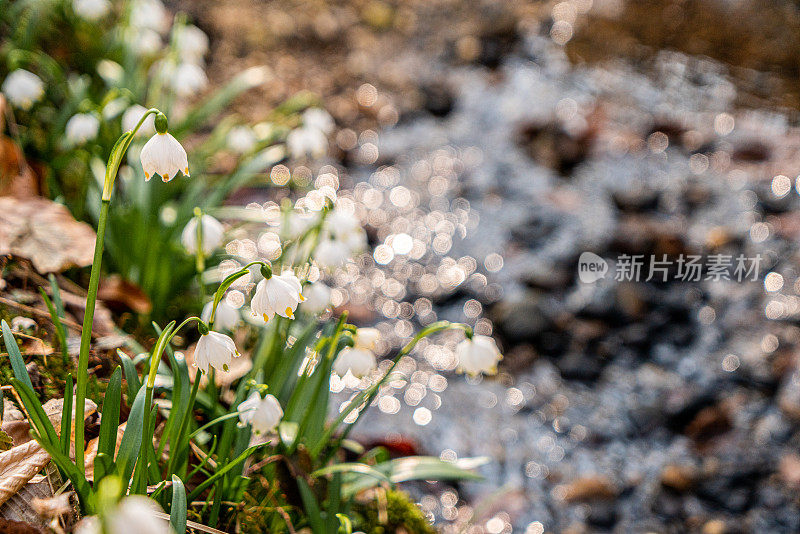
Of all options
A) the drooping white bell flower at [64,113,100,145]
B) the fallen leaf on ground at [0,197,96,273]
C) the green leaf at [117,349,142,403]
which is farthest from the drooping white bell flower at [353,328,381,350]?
the drooping white bell flower at [64,113,100,145]

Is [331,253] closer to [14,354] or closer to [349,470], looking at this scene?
[349,470]

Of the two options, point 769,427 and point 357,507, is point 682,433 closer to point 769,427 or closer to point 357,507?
point 769,427

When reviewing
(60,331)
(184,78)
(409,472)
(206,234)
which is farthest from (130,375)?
(184,78)

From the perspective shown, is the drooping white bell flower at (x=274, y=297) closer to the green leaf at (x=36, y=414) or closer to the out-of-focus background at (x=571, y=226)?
the green leaf at (x=36, y=414)

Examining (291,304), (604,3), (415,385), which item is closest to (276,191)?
(415,385)

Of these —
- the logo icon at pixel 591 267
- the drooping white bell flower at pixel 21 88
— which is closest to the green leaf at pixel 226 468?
the drooping white bell flower at pixel 21 88
